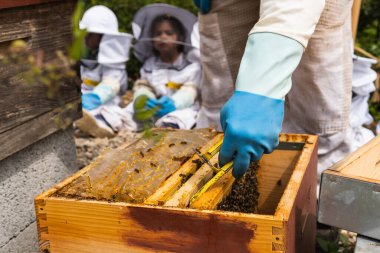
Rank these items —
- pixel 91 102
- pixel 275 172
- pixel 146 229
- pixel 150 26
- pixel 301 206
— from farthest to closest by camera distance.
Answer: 1. pixel 150 26
2. pixel 91 102
3. pixel 275 172
4. pixel 301 206
5. pixel 146 229

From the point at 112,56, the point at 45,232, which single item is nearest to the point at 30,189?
the point at 45,232

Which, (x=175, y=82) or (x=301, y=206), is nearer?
(x=301, y=206)

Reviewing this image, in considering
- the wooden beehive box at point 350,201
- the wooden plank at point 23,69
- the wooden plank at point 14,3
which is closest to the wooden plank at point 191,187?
the wooden beehive box at point 350,201

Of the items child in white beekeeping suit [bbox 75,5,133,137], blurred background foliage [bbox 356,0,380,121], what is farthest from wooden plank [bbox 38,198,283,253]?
blurred background foliage [bbox 356,0,380,121]

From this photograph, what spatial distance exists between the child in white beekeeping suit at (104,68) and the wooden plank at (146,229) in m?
2.67

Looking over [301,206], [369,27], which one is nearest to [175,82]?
[369,27]

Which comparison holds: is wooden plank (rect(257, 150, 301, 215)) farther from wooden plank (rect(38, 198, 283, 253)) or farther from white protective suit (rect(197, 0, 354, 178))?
wooden plank (rect(38, 198, 283, 253))

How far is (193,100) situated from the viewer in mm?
4277

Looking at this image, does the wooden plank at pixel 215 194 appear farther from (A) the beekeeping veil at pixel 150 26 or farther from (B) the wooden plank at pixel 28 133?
(A) the beekeeping veil at pixel 150 26

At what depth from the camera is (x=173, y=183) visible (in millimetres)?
1441

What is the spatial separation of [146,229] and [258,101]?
1.53ft

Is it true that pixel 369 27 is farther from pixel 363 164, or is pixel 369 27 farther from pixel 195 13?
pixel 363 164

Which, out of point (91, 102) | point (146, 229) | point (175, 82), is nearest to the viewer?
point (146, 229)

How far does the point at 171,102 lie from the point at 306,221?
2471mm
